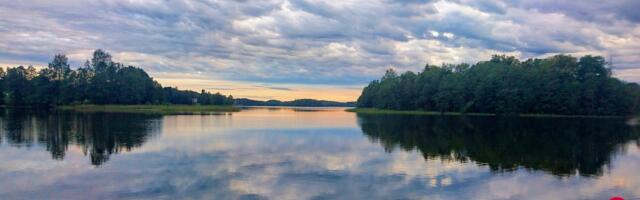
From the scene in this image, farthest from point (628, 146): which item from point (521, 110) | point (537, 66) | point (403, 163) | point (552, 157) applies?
point (537, 66)

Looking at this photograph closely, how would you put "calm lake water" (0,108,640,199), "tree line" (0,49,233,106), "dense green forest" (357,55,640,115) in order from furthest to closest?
"tree line" (0,49,233,106), "dense green forest" (357,55,640,115), "calm lake water" (0,108,640,199)

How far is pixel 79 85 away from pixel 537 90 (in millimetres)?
124257

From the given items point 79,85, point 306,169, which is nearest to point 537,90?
point 306,169

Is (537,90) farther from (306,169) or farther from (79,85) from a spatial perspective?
(79,85)

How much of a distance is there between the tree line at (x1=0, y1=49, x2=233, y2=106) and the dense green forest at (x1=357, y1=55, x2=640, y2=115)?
83.9m

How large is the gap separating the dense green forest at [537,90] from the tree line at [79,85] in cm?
8386

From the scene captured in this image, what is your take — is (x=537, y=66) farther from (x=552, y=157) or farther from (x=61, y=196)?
(x=61, y=196)

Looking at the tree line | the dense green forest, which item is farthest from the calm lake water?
the tree line

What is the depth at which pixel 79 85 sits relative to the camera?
487ft

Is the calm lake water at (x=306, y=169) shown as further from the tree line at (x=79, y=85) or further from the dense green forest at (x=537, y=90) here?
the tree line at (x=79, y=85)

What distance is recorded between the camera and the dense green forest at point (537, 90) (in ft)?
381

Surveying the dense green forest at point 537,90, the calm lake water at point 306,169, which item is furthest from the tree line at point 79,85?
the calm lake water at point 306,169

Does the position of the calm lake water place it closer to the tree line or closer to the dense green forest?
the dense green forest

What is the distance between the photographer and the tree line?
481 feet
